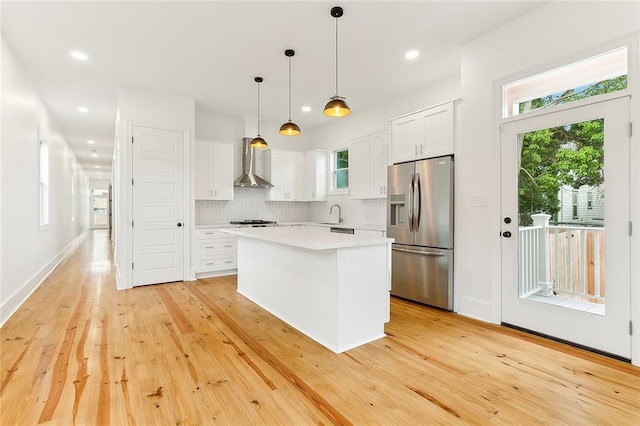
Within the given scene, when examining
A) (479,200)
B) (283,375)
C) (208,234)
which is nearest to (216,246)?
(208,234)

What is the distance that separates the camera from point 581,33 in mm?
2660

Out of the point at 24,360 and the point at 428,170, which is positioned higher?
the point at 428,170

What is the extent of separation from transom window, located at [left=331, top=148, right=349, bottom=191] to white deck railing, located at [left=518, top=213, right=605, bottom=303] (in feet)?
11.8

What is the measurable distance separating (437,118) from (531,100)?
100cm

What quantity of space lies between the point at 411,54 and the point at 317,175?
129 inches

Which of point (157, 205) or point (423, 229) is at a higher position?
point (157, 205)

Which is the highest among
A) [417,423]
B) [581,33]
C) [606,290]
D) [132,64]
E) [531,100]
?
[132,64]

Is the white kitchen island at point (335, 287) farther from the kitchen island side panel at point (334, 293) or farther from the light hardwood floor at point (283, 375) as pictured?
the light hardwood floor at point (283, 375)

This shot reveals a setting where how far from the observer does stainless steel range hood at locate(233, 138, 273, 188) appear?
6.01 metres

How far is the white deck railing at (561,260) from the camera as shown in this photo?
8.68 feet

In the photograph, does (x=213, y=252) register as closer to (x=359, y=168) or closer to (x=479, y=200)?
(x=359, y=168)

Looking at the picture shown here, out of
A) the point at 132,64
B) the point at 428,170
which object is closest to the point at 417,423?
the point at 428,170

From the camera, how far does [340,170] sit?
6457 millimetres

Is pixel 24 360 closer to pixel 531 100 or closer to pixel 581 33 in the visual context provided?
pixel 531 100
